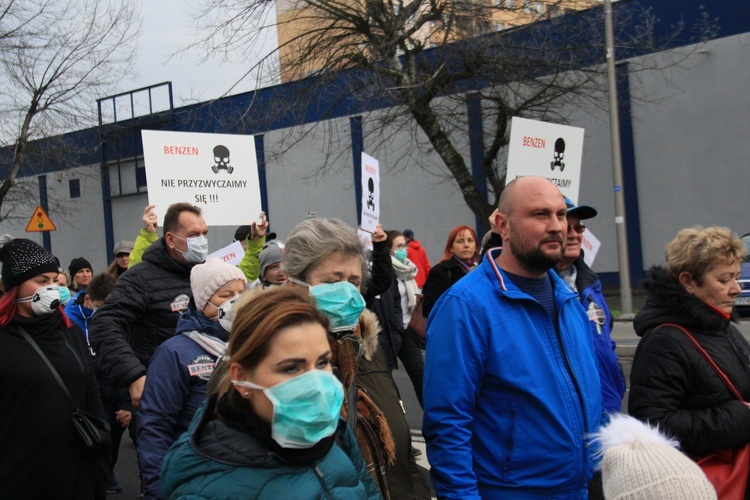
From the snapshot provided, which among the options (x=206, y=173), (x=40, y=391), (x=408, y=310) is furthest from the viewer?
(x=408, y=310)

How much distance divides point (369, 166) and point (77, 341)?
2901 mm

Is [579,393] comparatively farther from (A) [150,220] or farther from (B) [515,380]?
(A) [150,220]

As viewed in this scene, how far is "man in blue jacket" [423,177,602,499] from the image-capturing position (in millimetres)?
2637

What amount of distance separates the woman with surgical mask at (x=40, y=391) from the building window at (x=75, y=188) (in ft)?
91.0

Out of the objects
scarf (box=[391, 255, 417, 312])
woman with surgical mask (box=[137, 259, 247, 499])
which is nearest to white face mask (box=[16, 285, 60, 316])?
woman with surgical mask (box=[137, 259, 247, 499])

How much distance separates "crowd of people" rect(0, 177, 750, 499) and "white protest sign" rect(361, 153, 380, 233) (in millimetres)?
1696

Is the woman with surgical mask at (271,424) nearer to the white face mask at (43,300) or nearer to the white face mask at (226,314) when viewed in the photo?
the white face mask at (226,314)

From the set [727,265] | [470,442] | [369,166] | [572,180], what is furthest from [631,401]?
[572,180]

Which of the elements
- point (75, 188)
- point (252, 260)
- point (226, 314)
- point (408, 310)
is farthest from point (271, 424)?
point (75, 188)

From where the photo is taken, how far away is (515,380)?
265 cm

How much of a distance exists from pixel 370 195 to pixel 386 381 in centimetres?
310

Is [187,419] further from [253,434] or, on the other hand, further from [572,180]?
[572,180]

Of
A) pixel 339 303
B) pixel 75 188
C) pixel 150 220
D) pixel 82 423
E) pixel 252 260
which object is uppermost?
pixel 75 188

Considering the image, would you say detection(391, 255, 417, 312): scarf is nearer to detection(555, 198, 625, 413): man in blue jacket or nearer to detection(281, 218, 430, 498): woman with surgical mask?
detection(555, 198, 625, 413): man in blue jacket
